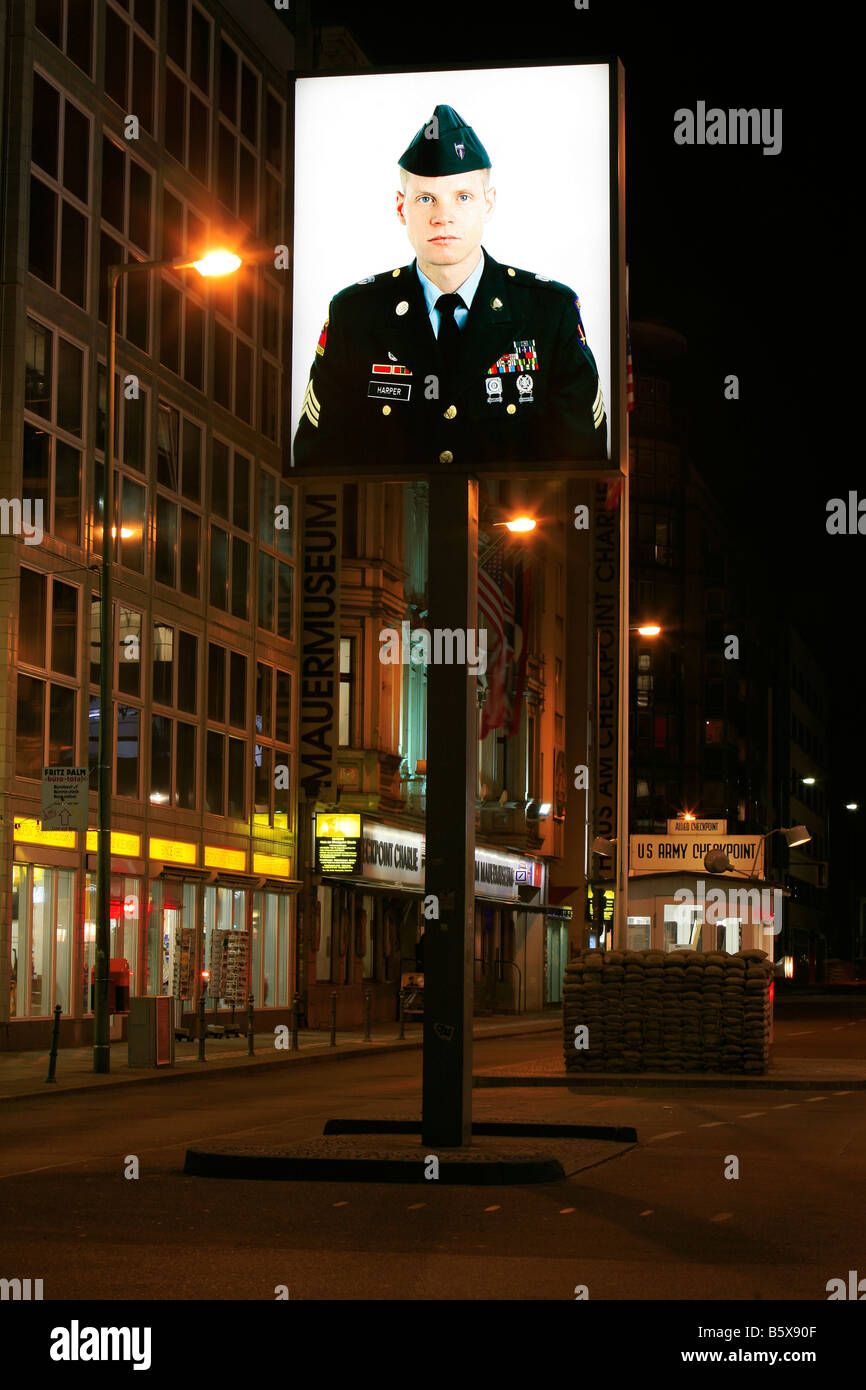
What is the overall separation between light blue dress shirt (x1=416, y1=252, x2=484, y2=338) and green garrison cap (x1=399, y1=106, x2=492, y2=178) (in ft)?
2.73

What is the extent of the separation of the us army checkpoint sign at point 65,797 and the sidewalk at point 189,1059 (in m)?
3.64

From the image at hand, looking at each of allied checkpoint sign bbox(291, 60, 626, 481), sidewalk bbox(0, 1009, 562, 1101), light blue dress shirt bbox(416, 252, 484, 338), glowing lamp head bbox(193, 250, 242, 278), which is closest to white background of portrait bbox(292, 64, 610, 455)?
allied checkpoint sign bbox(291, 60, 626, 481)

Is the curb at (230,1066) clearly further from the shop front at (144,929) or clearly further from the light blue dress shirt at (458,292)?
the light blue dress shirt at (458,292)

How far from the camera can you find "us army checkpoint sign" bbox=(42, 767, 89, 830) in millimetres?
27391

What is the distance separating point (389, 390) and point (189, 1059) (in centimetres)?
1865

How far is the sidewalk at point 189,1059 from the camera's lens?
2572 cm

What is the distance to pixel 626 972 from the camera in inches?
1080

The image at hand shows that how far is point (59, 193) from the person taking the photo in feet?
112

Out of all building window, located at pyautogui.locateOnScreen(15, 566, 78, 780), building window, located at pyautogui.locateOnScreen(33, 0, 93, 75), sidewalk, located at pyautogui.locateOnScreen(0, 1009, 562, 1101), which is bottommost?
sidewalk, located at pyautogui.locateOnScreen(0, 1009, 562, 1101)

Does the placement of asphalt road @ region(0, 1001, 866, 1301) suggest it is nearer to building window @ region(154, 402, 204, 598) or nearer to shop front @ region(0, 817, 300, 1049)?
shop front @ region(0, 817, 300, 1049)

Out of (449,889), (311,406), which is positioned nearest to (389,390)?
(311,406)

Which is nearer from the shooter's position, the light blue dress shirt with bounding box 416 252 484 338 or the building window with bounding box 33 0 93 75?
Result: the light blue dress shirt with bounding box 416 252 484 338

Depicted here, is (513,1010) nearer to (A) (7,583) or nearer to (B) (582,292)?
(A) (7,583)
